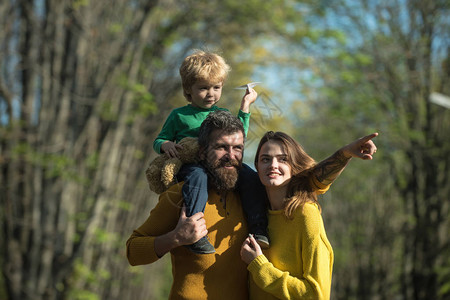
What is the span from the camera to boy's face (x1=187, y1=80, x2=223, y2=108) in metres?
4.04

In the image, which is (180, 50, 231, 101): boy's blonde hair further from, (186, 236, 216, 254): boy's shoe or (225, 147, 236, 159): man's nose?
(186, 236, 216, 254): boy's shoe

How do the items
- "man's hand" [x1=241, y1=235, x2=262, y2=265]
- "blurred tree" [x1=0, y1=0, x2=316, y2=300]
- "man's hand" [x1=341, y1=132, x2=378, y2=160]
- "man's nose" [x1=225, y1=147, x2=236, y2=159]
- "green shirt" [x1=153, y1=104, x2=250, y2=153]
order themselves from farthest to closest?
"blurred tree" [x1=0, y1=0, x2=316, y2=300]
"green shirt" [x1=153, y1=104, x2=250, y2=153]
"man's nose" [x1=225, y1=147, x2=236, y2=159]
"man's hand" [x1=241, y1=235, x2=262, y2=265]
"man's hand" [x1=341, y1=132, x2=378, y2=160]

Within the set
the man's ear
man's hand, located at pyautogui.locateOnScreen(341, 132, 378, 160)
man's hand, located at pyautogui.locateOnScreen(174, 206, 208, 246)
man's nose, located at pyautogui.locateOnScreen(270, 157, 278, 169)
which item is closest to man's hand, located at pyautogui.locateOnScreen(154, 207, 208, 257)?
man's hand, located at pyautogui.locateOnScreen(174, 206, 208, 246)

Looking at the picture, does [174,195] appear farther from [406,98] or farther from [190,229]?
[406,98]

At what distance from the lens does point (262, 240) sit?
381cm

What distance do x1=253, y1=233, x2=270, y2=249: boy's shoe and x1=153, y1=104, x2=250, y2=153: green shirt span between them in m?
0.73

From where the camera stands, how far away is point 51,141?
12.0 meters

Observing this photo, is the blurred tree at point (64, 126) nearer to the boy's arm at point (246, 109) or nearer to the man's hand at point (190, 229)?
the boy's arm at point (246, 109)

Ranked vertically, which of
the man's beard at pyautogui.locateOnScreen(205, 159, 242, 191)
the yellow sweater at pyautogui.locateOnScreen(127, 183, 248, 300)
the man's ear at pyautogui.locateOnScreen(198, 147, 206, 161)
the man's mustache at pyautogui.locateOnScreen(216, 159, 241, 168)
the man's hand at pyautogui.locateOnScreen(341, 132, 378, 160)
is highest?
the man's hand at pyautogui.locateOnScreen(341, 132, 378, 160)

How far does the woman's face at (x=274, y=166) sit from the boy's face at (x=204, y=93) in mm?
464

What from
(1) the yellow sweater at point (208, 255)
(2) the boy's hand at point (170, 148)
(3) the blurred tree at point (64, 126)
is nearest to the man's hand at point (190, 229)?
(1) the yellow sweater at point (208, 255)

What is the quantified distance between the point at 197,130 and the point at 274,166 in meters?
0.60

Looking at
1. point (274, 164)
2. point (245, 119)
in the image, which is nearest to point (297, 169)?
point (274, 164)

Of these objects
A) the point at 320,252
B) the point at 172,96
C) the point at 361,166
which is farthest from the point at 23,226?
the point at 361,166
